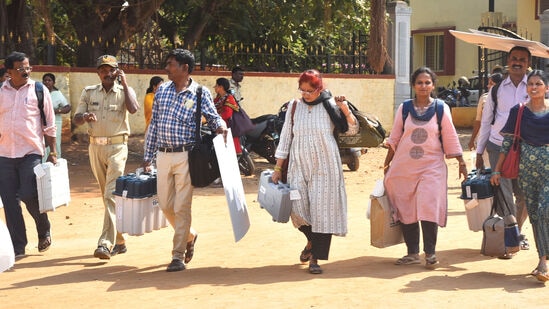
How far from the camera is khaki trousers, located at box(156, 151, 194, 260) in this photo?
841 centimetres

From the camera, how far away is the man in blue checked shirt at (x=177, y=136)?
331 inches

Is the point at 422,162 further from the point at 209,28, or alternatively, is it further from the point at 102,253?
the point at 209,28

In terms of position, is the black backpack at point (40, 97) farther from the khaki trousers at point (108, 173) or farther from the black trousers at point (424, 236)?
the black trousers at point (424, 236)

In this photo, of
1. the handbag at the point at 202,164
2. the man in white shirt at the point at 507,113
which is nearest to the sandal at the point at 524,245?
the man in white shirt at the point at 507,113

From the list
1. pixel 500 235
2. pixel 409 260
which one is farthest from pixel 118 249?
pixel 500 235

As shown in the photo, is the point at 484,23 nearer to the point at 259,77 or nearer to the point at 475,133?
the point at 259,77

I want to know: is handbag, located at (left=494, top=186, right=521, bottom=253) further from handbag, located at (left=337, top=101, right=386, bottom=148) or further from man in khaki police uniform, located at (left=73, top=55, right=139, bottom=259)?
man in khaki police uniform, located at (left=73, top=55, right=139, bottom=259)

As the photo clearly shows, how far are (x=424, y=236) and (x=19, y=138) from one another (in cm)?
374

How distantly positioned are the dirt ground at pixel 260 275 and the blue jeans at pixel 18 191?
10.4 inches

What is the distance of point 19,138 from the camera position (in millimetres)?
9172

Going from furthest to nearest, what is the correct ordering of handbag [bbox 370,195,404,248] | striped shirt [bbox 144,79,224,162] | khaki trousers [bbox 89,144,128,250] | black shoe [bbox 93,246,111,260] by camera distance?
khaki trousers [bbox 89,144,128,250]
black shoe [bbox 93,246,111,260]
handbag [bbox 370,195,404,248]
striped shirt [bbox 144,79,224,162]

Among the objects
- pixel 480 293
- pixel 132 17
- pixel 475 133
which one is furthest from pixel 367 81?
pixel 480 293

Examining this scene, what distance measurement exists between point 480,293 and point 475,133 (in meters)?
3.64

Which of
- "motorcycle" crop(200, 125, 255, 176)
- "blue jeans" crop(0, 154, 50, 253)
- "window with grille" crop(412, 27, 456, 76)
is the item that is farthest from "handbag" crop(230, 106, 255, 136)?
"window with grille" crop(412, 27, 456, 76)
